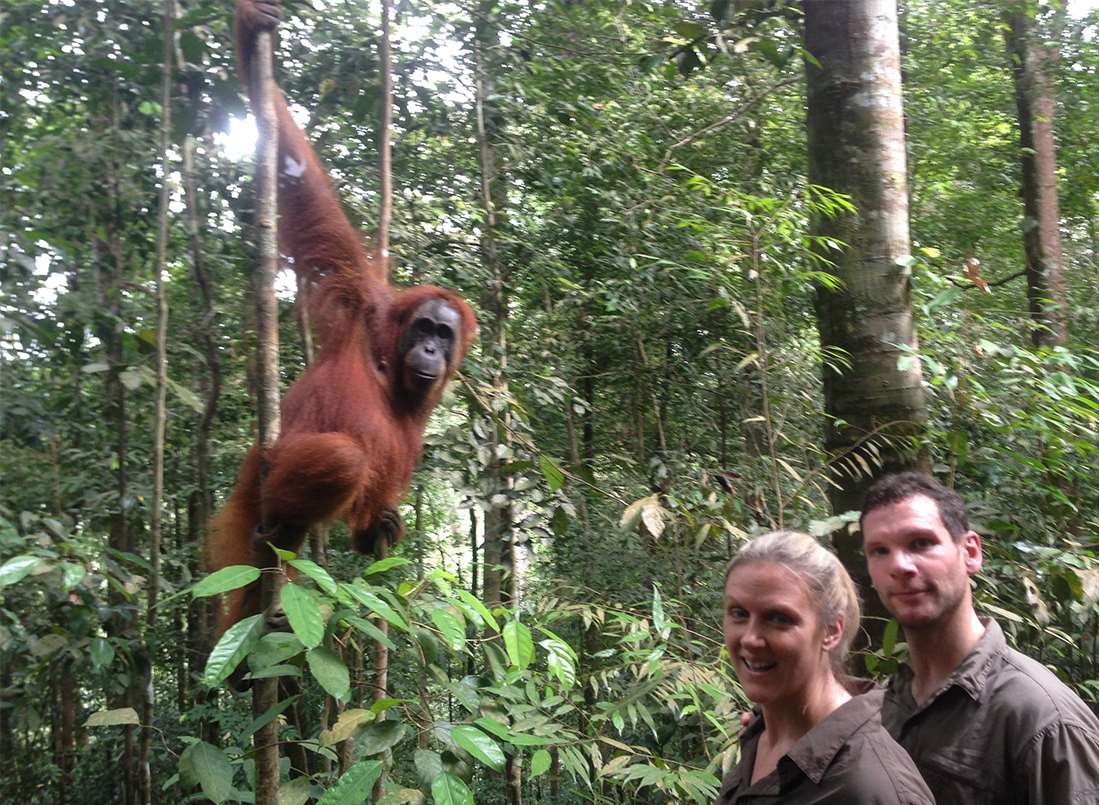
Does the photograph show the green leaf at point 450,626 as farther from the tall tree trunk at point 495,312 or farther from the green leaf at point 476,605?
the tall tree trunk at point 495,312

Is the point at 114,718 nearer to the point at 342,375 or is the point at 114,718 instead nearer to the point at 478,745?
the point at 478,745

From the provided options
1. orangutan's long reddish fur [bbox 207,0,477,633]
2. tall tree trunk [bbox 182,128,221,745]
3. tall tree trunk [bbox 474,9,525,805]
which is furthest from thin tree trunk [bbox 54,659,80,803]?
tall tree trunk [bbox 474,9,525,805]

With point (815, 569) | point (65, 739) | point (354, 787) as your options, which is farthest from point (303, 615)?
point (65, 739)

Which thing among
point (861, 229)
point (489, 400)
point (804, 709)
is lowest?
point (804, 709)

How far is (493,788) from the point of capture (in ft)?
18.4

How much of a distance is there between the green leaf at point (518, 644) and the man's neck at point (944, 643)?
830 mm

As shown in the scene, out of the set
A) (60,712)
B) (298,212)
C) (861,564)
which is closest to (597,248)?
(298,212)

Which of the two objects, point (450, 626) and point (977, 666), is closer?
point (977, 666)

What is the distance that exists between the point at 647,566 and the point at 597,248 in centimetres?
198

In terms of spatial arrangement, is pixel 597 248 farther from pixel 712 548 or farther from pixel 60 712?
pixel 60 712

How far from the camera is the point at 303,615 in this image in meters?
1.51

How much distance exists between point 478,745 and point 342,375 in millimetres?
1698

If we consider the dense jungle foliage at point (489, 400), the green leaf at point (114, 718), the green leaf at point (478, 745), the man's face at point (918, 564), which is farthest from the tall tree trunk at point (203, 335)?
the man's face at point (918, 564)

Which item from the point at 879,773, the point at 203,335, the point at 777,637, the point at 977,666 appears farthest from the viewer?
the point at 203,335
